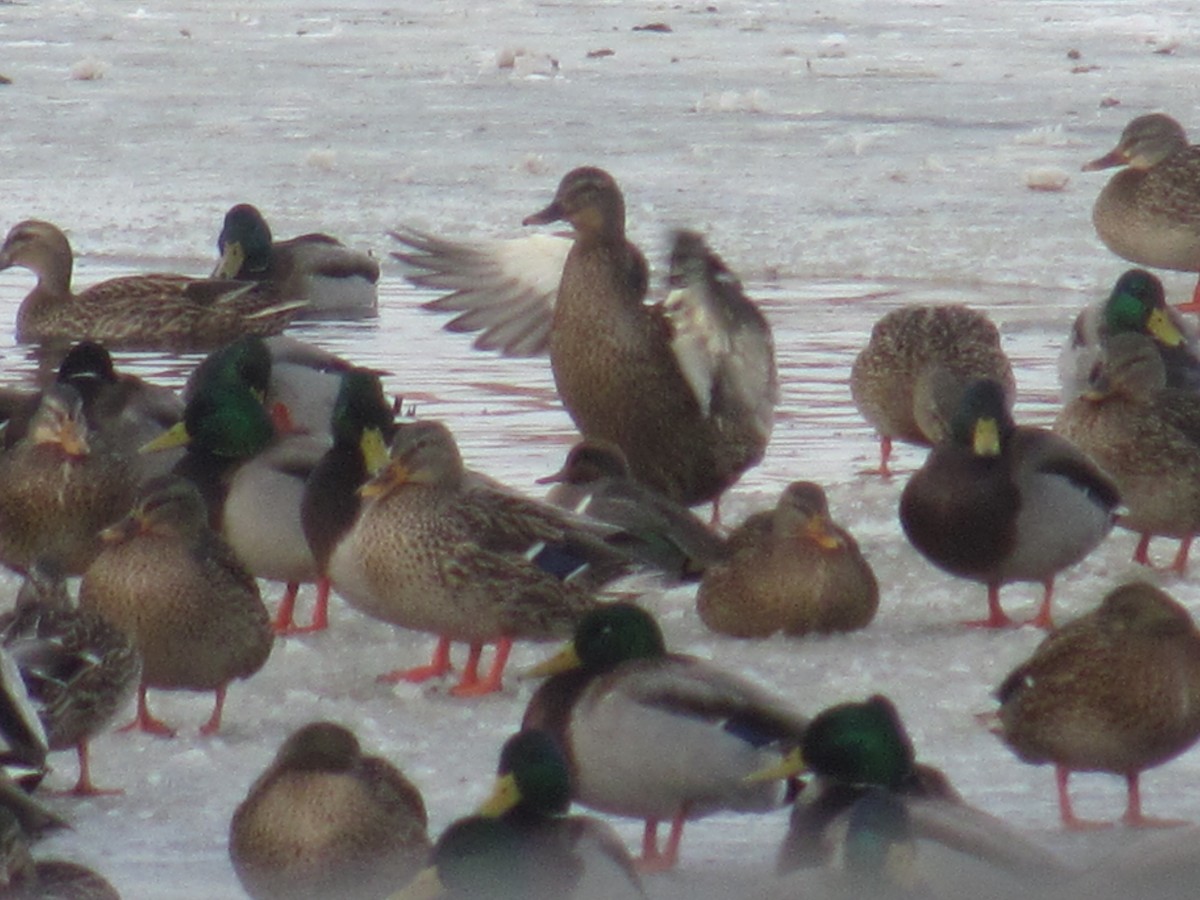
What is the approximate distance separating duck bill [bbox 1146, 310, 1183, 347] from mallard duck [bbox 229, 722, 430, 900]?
4689 millimetres

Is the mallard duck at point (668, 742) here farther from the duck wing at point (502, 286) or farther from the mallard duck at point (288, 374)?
the duck wing at point (502, 286)

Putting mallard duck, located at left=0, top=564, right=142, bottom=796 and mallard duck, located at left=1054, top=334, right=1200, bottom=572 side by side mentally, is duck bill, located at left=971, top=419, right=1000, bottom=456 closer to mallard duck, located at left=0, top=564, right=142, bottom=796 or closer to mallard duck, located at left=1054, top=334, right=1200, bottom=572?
mallard duck, located at left=1054, top=334, right=1200, bottom=572

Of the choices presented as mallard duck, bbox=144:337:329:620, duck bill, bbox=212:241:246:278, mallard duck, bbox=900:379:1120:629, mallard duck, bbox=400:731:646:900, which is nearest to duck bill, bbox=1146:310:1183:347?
mallard duck, bbox=900:379:1120:629

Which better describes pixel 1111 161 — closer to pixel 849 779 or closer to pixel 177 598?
pixel 177 598

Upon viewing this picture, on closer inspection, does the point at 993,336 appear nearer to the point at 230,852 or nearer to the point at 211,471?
the point at 211,471

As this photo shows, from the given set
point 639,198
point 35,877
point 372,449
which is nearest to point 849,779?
point 35,877

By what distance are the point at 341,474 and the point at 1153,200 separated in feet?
22.7

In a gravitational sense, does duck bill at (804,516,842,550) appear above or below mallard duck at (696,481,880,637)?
above

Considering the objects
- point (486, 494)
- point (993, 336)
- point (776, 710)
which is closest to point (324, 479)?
point (486, 494)

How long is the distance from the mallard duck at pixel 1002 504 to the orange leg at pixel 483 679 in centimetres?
108

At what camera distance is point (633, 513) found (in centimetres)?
612

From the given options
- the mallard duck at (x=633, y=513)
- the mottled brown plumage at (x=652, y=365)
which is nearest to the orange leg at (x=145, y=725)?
the mallard duck at (x=633, y=513)

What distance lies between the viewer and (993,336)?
8.19 metres

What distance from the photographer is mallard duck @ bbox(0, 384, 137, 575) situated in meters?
6.49
